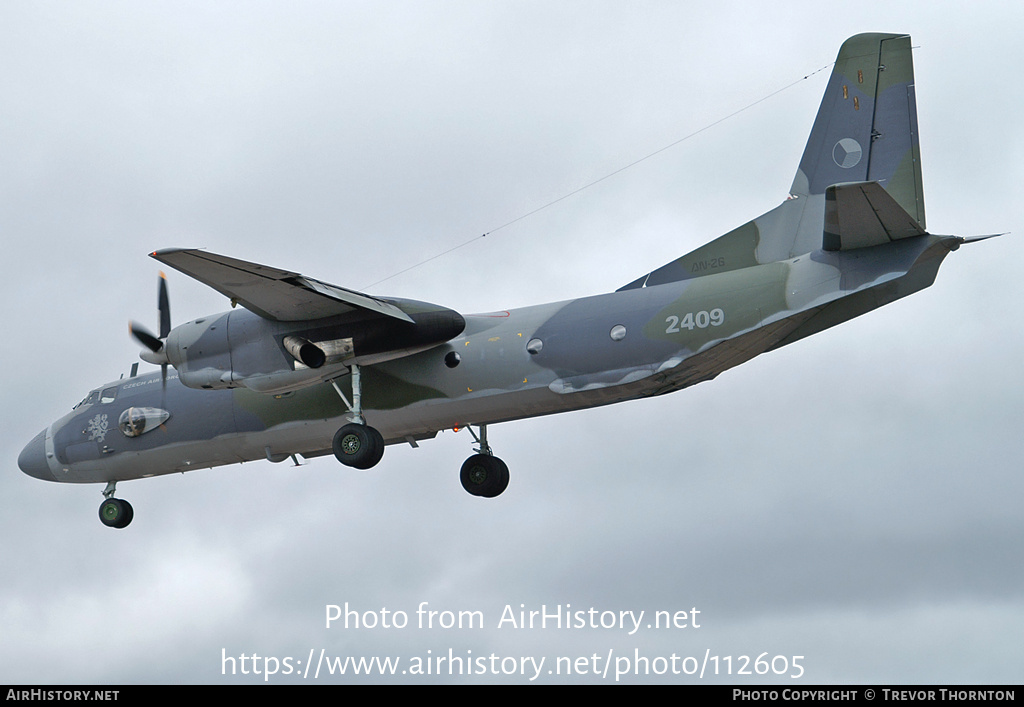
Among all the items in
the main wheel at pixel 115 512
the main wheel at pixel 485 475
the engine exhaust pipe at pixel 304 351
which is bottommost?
the main wheel at pixel 115 512

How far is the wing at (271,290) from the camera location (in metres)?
23.0

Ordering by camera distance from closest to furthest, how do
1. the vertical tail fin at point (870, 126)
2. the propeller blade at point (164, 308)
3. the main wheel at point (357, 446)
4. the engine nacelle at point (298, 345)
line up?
the vertical tail fin at point (870, 126) → the main wheel at point (357, 446) → the engine nacelle at point (298, 345) → the propeller blade at point (164, 308)

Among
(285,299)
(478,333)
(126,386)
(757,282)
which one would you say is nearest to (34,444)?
(126,386)

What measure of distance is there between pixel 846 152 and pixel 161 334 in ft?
45.9

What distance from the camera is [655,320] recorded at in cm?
2380

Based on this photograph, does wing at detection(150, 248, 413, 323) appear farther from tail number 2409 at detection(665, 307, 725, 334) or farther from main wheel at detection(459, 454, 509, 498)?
main wheel at detection(459, 454, 509, 498)

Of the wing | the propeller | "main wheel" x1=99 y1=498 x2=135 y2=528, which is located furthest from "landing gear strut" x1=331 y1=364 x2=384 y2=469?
"main wheel" x1=99 y1=498 x2=135 y2=528

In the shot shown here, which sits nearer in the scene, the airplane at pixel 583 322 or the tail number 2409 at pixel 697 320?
the airplane at pixel 583 322

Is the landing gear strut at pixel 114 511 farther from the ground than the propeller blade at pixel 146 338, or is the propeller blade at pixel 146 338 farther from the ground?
the propeller blade at pixel 146 338

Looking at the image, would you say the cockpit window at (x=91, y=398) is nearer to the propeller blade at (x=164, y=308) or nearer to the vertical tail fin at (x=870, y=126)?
the propeller blade at (x=164, y=308)

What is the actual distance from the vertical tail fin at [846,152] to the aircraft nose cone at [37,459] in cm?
1460

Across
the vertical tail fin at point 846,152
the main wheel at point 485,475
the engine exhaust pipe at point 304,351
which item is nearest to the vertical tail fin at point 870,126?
the vertical tail fin at point 846,152

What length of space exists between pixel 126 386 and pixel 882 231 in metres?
16.8

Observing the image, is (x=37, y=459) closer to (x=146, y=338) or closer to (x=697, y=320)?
(x=146, y=338)
